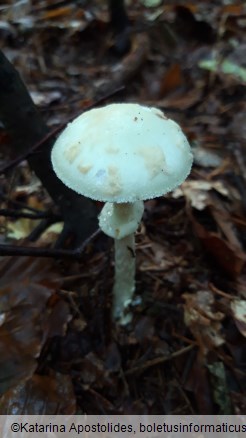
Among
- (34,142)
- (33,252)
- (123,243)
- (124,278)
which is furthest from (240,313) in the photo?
(34,142)

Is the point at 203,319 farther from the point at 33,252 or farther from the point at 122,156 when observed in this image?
the point at 122,156

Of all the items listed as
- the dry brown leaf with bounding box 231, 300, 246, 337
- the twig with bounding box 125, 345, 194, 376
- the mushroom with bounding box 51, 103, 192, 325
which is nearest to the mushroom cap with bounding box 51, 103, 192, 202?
the mushroom with bounding box 51, 103, 192, 325

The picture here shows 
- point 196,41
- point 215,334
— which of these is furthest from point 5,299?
point 196,41

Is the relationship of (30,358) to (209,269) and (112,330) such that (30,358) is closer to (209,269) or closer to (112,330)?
(112,330)

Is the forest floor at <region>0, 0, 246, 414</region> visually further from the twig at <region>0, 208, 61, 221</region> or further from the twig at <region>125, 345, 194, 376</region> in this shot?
the twig at <region>0, 208, 61, 221</region>

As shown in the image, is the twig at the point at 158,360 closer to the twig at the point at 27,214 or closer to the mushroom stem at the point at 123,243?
the mushroom stem at the point at 123,243

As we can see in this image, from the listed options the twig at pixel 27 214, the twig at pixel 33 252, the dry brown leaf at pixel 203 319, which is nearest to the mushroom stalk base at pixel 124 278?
the twig at pixel 33 252
